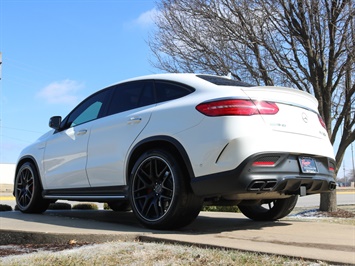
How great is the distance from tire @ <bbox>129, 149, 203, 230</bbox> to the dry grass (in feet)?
2.73

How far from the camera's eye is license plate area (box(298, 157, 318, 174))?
443cm

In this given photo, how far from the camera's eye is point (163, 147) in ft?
15.5

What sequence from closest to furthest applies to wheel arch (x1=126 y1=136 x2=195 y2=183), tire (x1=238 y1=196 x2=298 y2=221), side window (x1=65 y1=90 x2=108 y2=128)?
wheel arch (x1=126 y1=136 x2=195 y2=183)
tire (x1=238 y1=196 x2=298 y2=221)
side window (x1=65 y1=90 x2=108 y2=128)

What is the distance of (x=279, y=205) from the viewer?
19.0ft

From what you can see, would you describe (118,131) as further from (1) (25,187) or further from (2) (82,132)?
(1) (25,187)

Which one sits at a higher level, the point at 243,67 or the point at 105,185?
the point at 243,67

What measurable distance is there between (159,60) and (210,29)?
2252 mm

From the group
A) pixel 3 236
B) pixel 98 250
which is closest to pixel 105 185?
pixel 3 236

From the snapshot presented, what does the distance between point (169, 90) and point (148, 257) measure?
2256 mm

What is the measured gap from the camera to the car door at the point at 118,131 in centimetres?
506

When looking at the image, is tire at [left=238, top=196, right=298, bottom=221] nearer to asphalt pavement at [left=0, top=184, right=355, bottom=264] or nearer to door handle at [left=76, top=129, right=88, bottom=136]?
asphalt pavement at [left=0, top=184, right=355, bottom=264]

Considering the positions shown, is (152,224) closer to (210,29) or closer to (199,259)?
(199,259)

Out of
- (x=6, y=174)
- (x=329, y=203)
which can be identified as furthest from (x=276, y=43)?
(x=6, y=174)

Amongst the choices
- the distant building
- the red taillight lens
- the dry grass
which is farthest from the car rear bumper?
the distant building
